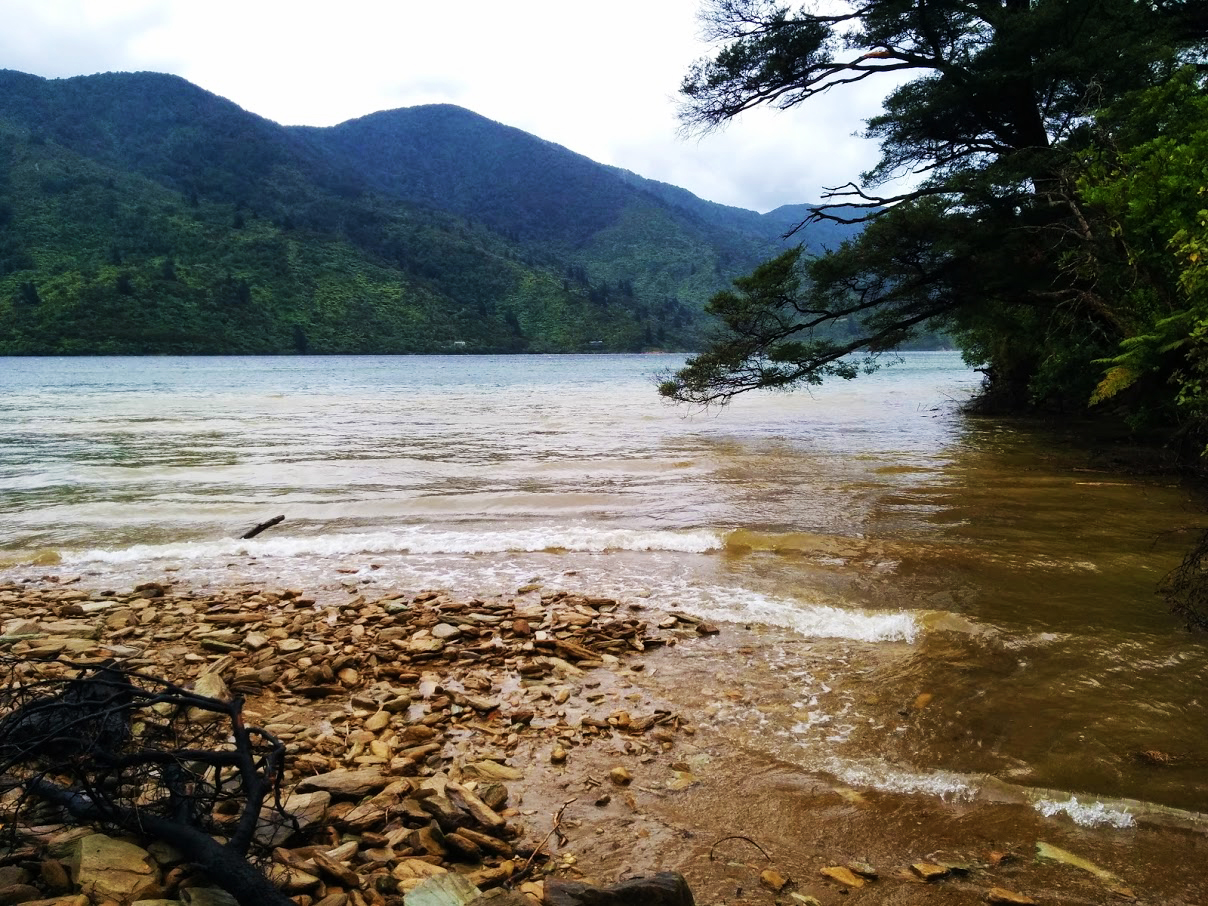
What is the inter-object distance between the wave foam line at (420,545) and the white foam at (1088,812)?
5.78m

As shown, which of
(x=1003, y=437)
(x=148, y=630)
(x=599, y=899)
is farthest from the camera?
(x=1003, y=437)

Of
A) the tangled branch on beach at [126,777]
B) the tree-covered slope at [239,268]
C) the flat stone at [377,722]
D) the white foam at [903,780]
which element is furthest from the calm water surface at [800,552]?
the tree-covered slope at [239,268]

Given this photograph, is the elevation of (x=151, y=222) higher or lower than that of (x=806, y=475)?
higher

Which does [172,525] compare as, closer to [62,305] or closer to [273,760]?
[273,760]

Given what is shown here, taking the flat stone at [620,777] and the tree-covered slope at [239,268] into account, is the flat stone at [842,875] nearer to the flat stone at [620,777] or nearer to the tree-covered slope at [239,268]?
the flat stone at [620,777]

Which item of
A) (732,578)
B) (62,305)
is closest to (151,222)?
(62,305)

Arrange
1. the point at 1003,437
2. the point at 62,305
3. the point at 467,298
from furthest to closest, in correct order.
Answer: the point at 467,298
the point at 62,305
the point at 1003,437

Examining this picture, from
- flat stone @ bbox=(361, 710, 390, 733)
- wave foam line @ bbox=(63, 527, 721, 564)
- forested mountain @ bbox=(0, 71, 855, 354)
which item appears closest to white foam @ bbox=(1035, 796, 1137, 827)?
flat stone @ bbox=(361, 710, 390, 733)

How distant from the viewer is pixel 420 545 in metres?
9.90

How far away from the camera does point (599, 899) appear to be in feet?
8.92

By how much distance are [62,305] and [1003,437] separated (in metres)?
132

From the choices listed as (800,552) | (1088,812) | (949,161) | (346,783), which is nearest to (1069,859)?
(1088,812)

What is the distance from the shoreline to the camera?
3.23 m

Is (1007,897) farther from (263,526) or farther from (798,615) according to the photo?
(263,526)
